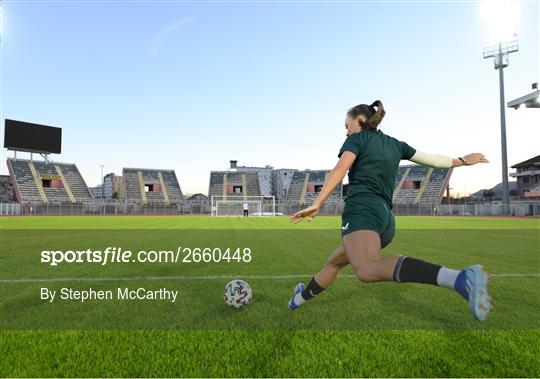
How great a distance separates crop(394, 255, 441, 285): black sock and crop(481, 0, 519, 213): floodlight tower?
44456 millimetres

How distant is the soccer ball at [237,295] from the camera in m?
4.19

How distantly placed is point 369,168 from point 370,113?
55 centimetres

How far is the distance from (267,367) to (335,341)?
72 centimetres

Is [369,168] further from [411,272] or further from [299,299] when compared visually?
[299,299]

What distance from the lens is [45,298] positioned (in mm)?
4703

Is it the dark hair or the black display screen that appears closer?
the dark hair

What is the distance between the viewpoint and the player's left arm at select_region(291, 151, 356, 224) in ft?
10.2

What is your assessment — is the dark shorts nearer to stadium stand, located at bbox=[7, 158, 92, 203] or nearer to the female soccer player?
the female soccer player

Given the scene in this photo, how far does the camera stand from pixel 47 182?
55.5 meters

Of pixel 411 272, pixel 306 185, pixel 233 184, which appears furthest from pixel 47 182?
pixel 411 272

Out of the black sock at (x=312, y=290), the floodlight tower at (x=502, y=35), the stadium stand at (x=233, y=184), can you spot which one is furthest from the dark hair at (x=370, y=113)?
the stadium stand at (x=233, y=184)

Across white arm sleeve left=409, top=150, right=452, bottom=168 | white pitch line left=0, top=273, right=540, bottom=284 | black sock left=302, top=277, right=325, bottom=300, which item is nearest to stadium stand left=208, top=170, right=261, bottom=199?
white pitch line left=0, top=273, right=540, bottom=284

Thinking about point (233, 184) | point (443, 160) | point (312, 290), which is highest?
point (233, 184)

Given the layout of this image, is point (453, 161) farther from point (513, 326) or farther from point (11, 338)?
point (11, 338)
